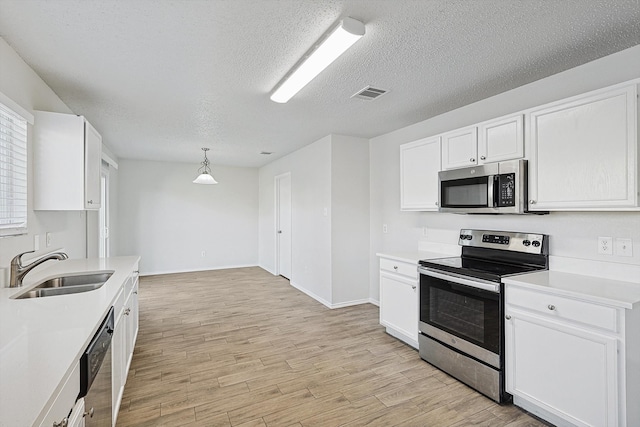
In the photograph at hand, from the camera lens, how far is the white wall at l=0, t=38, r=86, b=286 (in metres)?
1.96

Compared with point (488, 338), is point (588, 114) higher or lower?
higher

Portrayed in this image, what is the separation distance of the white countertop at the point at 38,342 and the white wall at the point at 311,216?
2.89 m

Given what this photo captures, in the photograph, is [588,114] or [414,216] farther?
[414,216]

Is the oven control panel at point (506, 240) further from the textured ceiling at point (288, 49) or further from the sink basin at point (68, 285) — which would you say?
the sink basin at point (68, 285)

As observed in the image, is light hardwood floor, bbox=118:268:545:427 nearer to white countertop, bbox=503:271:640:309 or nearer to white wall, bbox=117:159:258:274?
white countertop, bbox=503:271:640:309

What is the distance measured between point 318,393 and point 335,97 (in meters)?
2.58

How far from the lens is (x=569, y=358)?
186 cm

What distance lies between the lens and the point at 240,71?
95.2 inches

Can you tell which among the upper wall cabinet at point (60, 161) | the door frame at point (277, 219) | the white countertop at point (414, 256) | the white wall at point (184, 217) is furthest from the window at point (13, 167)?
the white wall at point (184, 217)

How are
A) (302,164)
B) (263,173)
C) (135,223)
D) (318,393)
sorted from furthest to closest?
1. (263,173)
2. (135,223)
3. (302,164)
4. (318,393)

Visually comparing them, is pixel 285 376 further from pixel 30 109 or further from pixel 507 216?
pixel 30 109

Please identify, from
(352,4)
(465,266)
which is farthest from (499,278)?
(352,4)

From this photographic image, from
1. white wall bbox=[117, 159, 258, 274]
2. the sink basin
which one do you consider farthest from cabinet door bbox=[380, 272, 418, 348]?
white wall bbox=[117, 159, 258, 274]

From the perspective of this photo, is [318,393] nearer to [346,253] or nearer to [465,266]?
[465,266]
